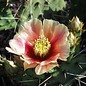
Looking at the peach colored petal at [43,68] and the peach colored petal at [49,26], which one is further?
the peach colored petal at [49,26]

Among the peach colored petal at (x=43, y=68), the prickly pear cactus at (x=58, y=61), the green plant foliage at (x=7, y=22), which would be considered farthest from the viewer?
the green plant foliage at (x=7, y=22)

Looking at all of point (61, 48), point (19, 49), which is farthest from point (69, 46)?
point (19, 49)

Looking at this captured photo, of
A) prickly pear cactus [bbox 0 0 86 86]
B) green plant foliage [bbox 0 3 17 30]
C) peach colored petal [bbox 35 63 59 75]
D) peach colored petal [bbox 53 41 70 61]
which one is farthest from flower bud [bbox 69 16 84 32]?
green plant foliage [bbox 0 3 17 30]

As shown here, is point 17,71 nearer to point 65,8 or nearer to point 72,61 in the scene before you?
point 72,61

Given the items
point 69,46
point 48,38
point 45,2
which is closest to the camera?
point 69,46

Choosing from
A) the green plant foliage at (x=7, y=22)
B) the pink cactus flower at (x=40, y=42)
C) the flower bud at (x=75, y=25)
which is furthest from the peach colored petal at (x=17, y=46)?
the green plant foliage at (x=7, y=22)

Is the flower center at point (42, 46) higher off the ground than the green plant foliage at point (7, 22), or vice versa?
the green plant foliage at point (7, 22)

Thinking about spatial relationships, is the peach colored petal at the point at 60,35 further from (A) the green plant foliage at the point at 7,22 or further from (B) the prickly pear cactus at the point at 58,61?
(A) the green plant foliage at the point at 7,22
